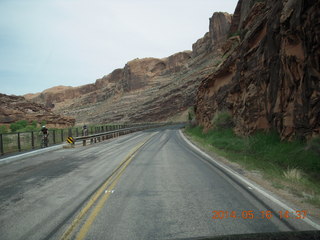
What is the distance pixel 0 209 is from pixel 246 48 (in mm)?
18111

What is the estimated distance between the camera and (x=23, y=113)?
51312 millimetres

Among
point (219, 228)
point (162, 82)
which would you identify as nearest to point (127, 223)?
point (219, 228)

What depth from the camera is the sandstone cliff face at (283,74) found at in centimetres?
933

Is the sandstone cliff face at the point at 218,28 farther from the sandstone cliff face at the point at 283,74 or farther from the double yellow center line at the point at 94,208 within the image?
the double yellow center line at the point at 94,208

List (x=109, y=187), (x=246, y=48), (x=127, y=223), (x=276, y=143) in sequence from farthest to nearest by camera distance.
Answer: (x=246, y=48), (x=276, y=143), (x=109, y=187), (x=127, y=223)

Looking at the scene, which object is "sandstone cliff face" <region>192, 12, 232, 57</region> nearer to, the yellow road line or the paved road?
the paved road

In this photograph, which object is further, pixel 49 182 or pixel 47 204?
pixel 49 182

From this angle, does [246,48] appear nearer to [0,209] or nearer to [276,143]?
[276,143]

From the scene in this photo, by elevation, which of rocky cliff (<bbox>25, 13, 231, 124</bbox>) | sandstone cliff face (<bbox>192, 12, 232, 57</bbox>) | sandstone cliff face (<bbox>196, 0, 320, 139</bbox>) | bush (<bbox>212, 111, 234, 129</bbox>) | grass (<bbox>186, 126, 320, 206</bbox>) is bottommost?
grass (<bbox>186, 126, 320, 206</bbox>)

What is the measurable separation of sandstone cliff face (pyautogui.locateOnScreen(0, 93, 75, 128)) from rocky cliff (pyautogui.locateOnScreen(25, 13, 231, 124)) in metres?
35.3

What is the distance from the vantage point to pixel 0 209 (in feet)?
16.3

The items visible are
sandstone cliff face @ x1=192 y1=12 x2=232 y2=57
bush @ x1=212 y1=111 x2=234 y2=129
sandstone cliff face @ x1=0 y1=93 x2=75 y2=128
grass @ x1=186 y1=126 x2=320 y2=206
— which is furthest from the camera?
sandstone cliff face @ x1=192 y1=12 x2=232 y2=57

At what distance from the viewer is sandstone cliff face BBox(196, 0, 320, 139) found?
9.33 m
